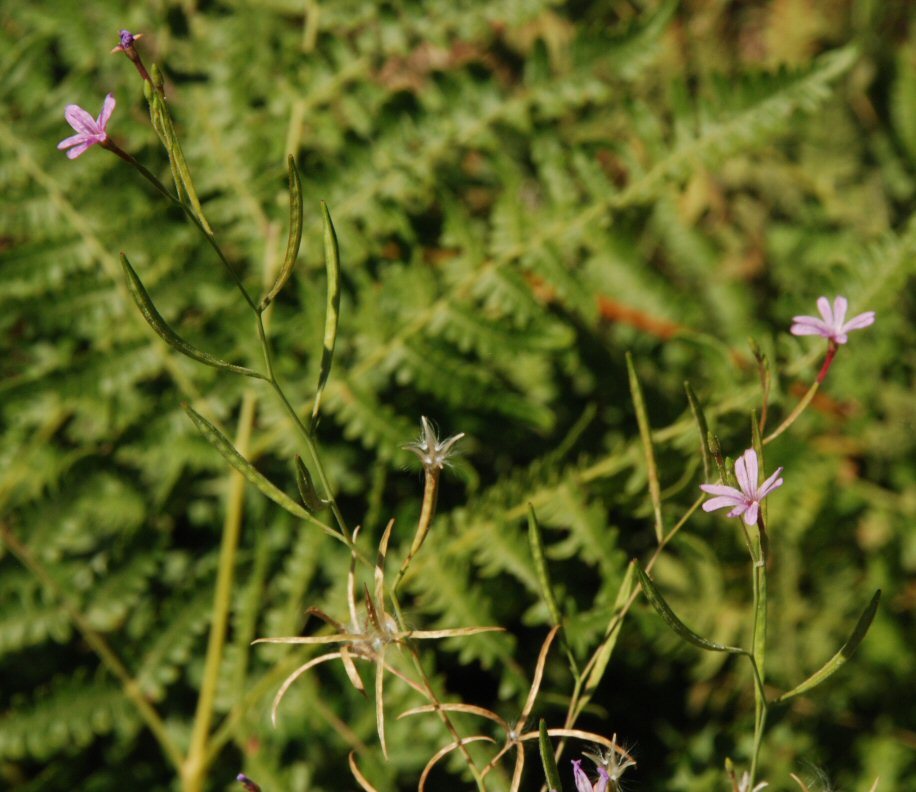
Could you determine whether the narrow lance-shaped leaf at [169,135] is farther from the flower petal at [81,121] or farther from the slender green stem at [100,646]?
the slender green stem at [100,646]

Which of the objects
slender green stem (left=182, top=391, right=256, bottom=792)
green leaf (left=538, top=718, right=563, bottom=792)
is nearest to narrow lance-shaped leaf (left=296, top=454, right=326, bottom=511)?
green leaf (left=538, top=718, right=563, bottom=792)

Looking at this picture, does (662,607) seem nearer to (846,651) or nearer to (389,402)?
(846,651)

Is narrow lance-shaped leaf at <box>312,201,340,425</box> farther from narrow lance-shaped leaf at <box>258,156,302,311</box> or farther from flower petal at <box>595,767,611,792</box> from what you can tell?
flower petal at <box>595,767,611,792</box>

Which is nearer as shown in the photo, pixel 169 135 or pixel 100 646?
pixel 169 135

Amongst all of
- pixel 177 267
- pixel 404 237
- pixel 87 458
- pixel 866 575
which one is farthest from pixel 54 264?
pixel 866 575

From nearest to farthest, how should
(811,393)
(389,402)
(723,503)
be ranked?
(723,503) → (811,393) → (389,402)

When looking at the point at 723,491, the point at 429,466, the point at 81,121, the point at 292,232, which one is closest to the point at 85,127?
the point at 81,121

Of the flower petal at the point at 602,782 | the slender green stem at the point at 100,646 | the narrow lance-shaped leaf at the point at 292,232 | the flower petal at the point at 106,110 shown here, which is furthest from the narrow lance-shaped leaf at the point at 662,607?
the slender green stem at the point at 100,646
